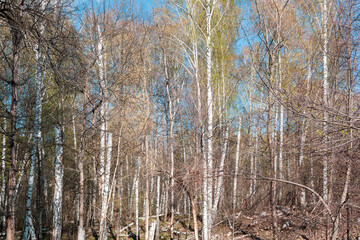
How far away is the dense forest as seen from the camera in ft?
14.4

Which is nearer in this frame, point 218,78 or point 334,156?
point 334,156

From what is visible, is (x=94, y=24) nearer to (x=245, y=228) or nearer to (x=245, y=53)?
(x=245, y=228)

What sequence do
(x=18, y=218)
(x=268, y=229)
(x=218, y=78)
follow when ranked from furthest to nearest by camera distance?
(x=18, y=218) → (x=218, y=78) → (x=268, y=229)

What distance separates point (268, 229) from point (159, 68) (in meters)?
8.75

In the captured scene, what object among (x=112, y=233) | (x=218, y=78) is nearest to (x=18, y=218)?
(x=112, y=233)

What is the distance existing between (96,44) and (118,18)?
1115mm

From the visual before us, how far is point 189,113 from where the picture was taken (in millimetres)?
9930

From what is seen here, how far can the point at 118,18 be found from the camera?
7.64 m

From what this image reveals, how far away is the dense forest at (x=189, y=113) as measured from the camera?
14.4 feet

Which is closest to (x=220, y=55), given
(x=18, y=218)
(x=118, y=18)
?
(x=118, y=18)

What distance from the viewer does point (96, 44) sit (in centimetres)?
714

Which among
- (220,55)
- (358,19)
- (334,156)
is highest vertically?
(220,55)

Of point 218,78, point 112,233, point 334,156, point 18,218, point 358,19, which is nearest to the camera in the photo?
point 358,19

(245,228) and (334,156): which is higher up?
(334,156)
